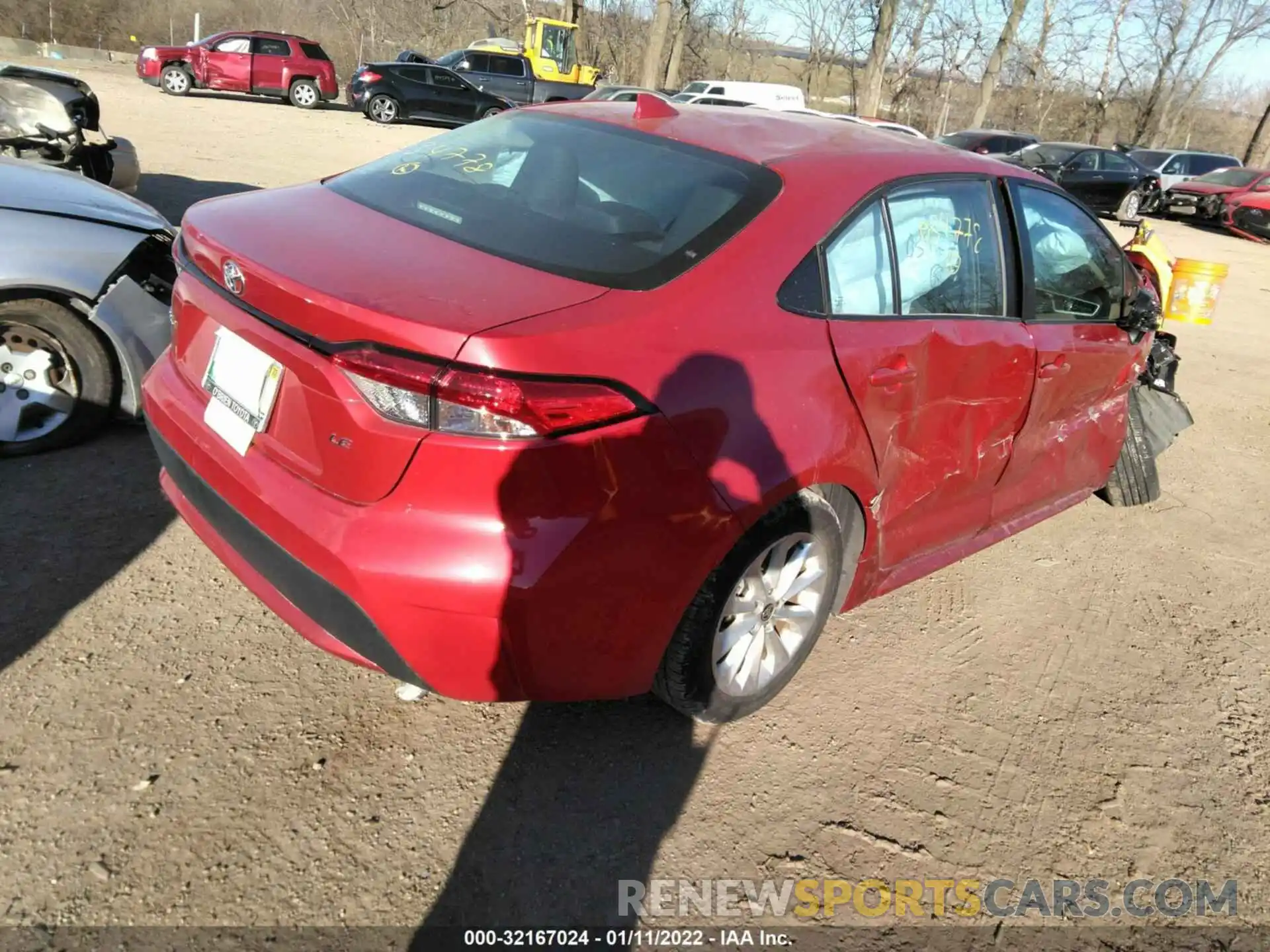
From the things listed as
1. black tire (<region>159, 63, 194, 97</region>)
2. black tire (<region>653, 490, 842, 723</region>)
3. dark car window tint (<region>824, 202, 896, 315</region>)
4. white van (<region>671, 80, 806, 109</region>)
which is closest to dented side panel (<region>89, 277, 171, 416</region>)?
black tire (<region>653, 490, 842, 723</region>)

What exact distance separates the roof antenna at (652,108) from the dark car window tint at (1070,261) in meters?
1.33

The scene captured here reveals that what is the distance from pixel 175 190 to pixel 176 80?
49.4 feet

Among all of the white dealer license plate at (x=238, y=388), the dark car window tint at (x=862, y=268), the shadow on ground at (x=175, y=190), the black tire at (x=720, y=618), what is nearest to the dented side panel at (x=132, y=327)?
the white dealer license plate at (x=238, y=388)

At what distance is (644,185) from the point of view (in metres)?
2.64

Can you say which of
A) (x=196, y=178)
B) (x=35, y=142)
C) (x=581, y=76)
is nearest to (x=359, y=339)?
(x=35, y=142)

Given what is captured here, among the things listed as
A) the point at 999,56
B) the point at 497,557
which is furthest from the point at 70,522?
the point at 999,56

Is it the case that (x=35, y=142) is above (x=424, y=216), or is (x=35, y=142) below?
below

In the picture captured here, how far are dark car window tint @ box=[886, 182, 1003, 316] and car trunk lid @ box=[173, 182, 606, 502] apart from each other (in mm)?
1163

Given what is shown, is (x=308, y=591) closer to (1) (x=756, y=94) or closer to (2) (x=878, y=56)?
(1) (x=756, y=94)

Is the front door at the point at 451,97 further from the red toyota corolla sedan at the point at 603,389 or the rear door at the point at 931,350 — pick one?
the rear door at the point at 931,350

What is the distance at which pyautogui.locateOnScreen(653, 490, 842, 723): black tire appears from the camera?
2377mm

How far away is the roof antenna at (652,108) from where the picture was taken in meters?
3.04

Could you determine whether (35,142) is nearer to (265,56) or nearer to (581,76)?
(265,56)

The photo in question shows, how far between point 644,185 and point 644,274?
54 cm
